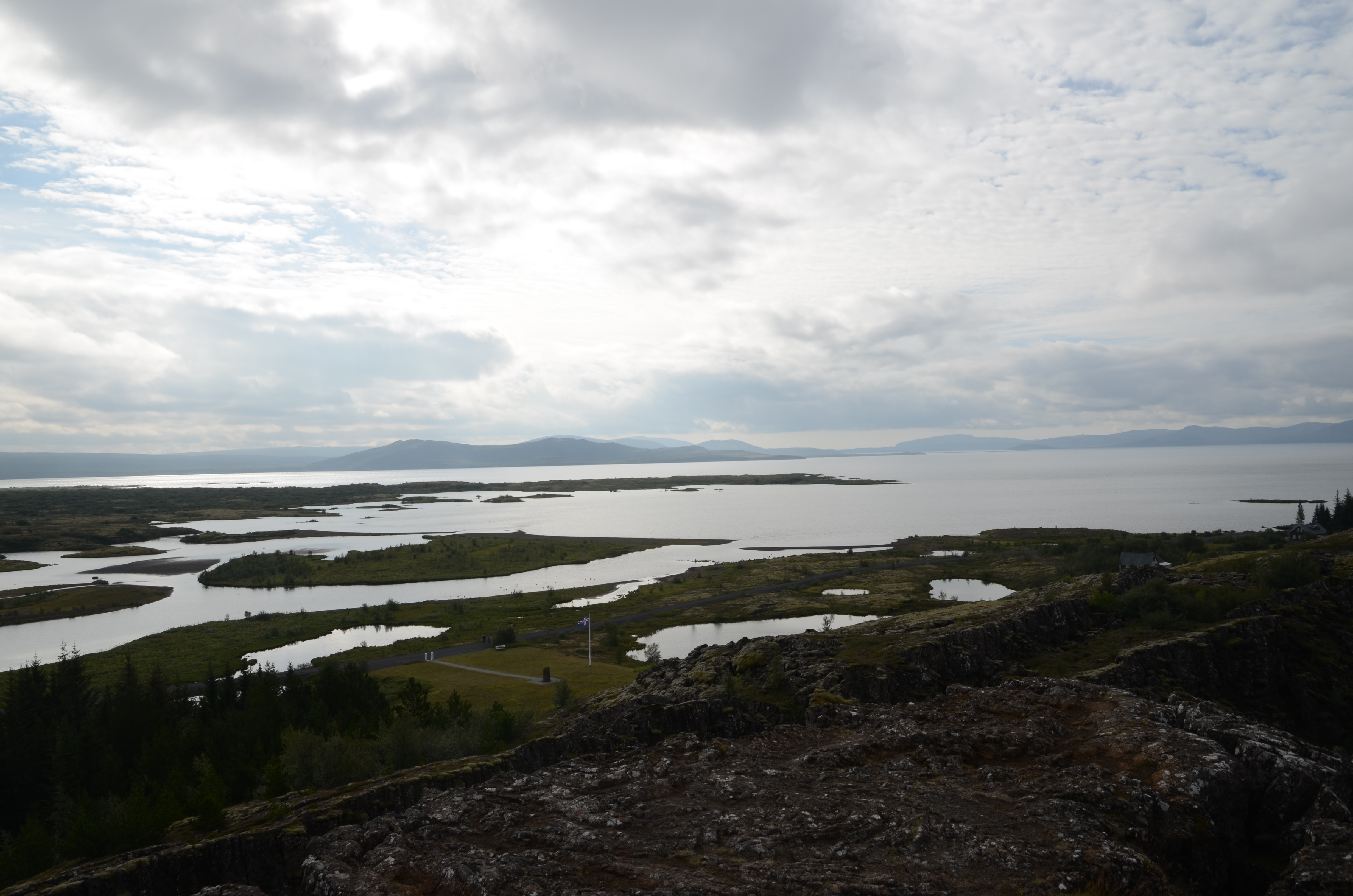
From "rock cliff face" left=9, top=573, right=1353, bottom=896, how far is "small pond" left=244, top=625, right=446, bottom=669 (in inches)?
1897

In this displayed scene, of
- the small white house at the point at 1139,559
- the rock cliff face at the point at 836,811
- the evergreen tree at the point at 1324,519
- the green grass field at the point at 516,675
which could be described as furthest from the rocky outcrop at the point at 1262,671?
the evergreen tree at the point at 1324,519

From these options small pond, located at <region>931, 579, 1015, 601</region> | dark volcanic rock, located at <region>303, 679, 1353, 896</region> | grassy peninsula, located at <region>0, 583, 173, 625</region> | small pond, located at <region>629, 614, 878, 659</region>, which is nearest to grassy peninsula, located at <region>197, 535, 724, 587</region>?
grassy peninsula, located at <region>0, 583, 173, 625</region>

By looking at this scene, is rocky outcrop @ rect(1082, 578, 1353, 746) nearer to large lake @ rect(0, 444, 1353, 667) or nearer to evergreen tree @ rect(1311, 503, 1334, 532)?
large lake @ rect(0, 444, 1353, 667)

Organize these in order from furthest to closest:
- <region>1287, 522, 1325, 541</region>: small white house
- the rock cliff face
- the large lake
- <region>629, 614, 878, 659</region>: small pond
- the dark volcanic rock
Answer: <region>1287, 522, 1325, 541</region>: small white house, the large lake, <region>629, 614, 878, 659</region>: small pond, the rock cliff face, the dark volcanic rock

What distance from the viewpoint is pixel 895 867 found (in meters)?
12.1

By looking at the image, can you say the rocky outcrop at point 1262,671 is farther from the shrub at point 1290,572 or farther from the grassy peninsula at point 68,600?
the grassy peninsula at point 68,600

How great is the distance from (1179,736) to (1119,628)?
16.8 metres

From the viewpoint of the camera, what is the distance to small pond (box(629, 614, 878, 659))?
6300 cm

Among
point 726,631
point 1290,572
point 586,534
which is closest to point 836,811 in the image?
point 1290,572

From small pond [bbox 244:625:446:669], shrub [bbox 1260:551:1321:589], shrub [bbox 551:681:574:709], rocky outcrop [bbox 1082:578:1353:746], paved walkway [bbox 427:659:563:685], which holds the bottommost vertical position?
small pond [bbox 244:625:446:669]

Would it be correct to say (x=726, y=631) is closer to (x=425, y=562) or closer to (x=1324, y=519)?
(x=425, y=562)

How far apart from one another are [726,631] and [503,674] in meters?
A: 24.4

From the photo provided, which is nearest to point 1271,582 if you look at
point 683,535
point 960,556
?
point 960,556

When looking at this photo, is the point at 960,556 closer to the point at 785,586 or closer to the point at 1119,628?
the point at 785,586
